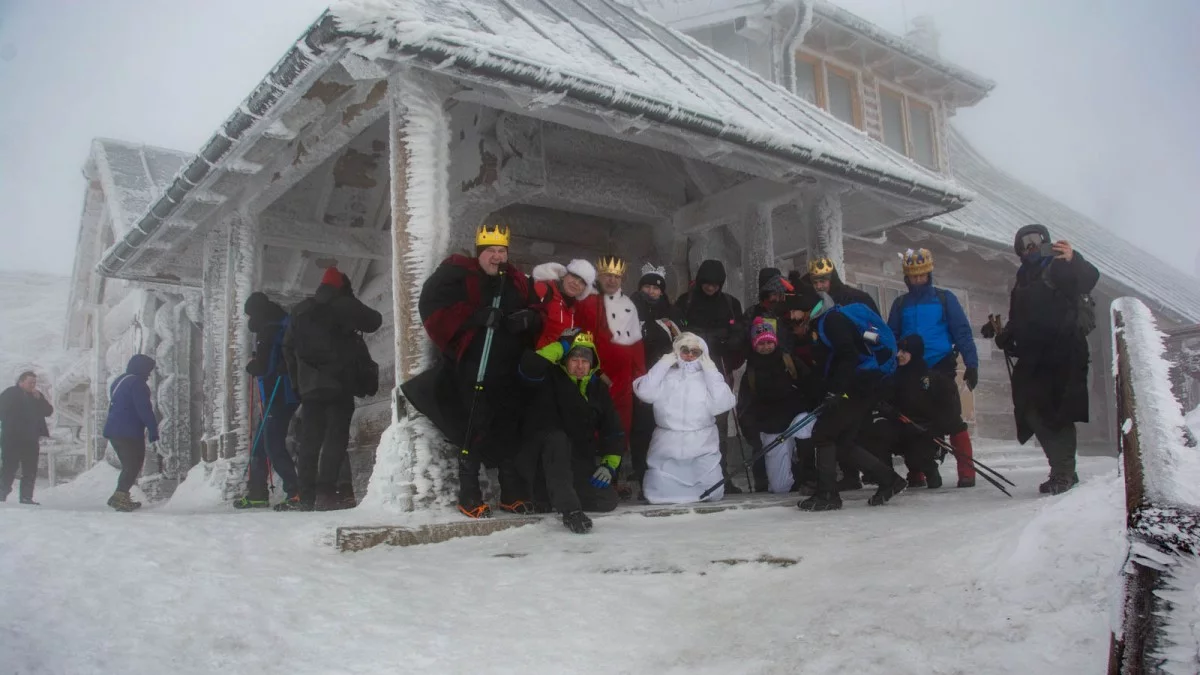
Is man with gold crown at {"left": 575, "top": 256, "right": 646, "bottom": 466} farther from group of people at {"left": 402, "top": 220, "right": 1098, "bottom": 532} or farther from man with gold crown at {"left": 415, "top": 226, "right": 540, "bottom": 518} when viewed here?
man with gold crown at {"left": 415, "top": 226, "right": 540, "bottom": 518}

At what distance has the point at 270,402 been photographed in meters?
6.20

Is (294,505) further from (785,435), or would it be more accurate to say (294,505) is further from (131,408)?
(785,435)

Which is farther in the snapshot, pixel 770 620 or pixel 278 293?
pixel 278 293

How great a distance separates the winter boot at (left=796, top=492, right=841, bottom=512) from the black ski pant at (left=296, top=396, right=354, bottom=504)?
2.92 metres

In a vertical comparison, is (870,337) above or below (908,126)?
below

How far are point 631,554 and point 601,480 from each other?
4.29ft

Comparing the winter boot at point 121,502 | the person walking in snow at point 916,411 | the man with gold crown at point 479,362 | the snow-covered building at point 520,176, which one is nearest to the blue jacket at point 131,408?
the snow-covered building at point 520,176

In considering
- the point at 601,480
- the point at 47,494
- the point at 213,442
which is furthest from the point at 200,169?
the point at 47,494

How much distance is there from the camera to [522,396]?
496 centimetres

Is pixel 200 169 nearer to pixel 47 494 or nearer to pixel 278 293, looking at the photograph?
pixel 278 293

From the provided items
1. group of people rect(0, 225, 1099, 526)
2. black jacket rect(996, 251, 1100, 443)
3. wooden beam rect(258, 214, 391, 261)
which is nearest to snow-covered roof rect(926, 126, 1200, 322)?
group of people rect(0, 225, 1099, 526)

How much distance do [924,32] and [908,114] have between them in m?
6.47

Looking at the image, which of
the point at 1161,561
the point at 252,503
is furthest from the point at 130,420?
the point at 1161,561

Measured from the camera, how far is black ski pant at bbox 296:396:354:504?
555cm
